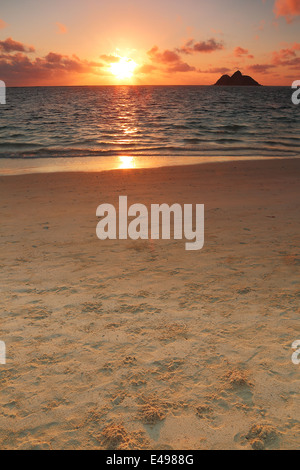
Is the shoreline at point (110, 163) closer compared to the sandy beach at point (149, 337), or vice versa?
the sandy beach at point (149, 337)

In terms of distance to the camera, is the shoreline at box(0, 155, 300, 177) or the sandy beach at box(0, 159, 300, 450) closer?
the sandy beach at box(0, 159, 300, 450)

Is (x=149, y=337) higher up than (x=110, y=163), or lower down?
lower down

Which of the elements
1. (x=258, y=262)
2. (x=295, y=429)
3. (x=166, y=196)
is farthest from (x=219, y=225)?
(x=295, y=429)

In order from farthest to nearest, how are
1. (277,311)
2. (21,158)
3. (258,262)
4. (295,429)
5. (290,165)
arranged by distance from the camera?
(21,158) < (290,165) < (258,262) < (277,311) < (295,429)

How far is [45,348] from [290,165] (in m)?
12.5

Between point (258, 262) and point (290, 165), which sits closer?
point (258, 262)

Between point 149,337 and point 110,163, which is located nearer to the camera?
point 149,337

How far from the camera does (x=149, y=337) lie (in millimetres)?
3592

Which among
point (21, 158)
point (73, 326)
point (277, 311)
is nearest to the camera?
point (73, 326)

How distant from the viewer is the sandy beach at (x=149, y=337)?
8.55 ft

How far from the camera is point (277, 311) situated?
408 centimetres

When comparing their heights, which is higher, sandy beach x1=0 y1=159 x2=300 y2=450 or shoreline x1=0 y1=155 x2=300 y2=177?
shoreline x1=0 y1=155 x2=300 y2=177

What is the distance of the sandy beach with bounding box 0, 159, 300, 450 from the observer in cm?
261
